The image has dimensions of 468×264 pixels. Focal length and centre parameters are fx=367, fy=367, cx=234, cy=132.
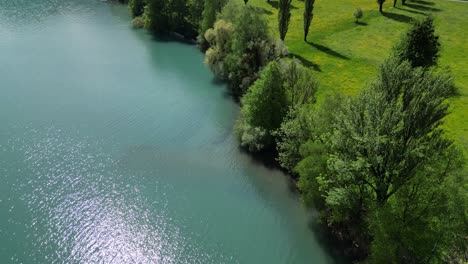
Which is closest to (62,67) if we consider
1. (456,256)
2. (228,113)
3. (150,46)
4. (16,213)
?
(150,46)

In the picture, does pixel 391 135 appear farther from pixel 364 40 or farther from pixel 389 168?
pixel 364 40

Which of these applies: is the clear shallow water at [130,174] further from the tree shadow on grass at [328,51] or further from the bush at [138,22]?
the tree shadow on grass at [328,51]

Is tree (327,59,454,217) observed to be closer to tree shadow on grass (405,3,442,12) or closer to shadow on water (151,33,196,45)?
shadow on water (151,33,196,45)

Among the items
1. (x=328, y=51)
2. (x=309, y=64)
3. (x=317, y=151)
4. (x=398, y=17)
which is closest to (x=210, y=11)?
(x=309, y=64)

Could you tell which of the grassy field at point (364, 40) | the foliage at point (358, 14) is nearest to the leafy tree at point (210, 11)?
the grassy field at point (364, 40)

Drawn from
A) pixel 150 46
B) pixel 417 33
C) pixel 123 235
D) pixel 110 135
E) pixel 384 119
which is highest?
pixel 417 33

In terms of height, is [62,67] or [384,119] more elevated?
[384,119]

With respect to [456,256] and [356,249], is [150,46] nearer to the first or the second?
[356,249]
